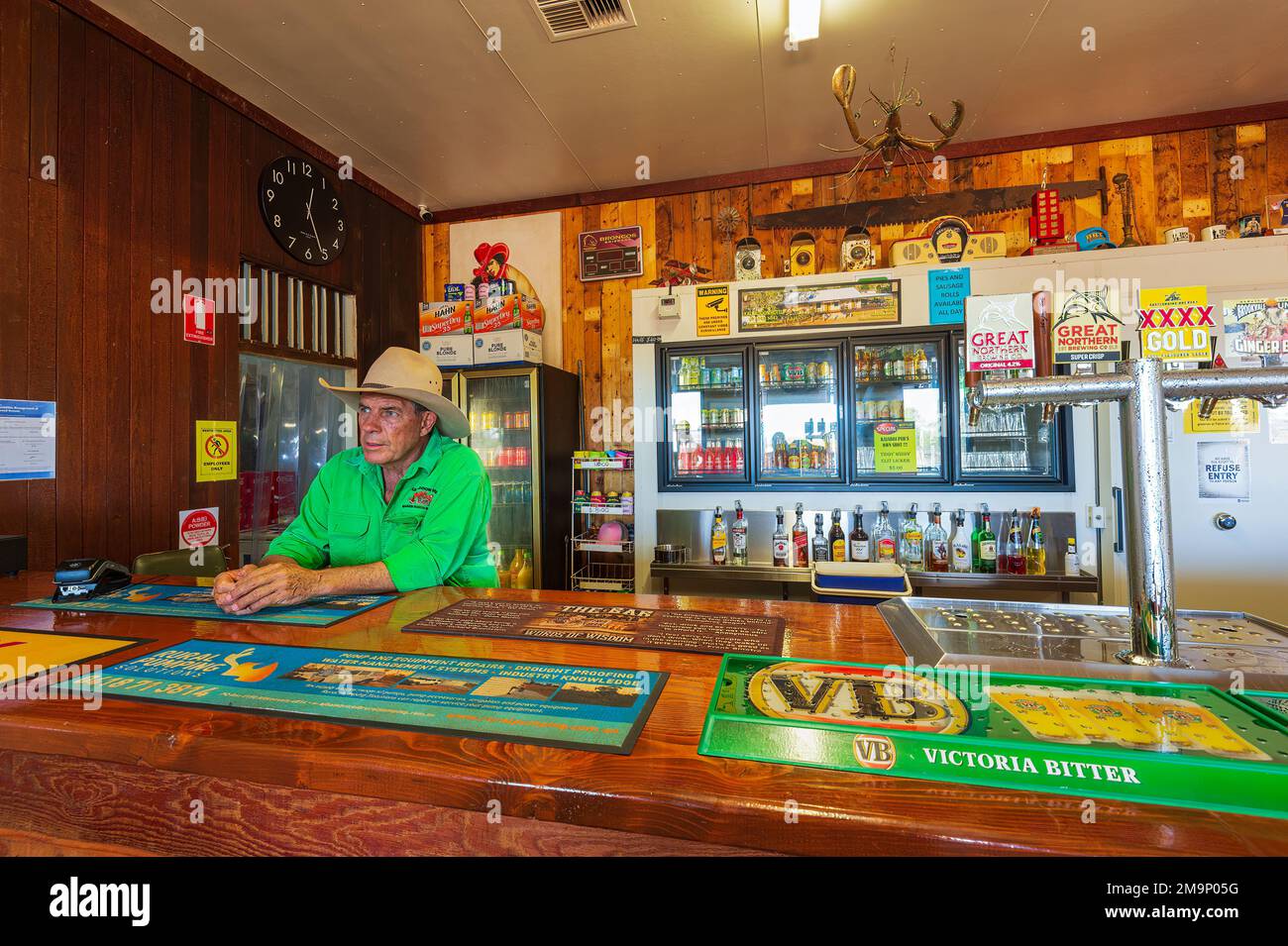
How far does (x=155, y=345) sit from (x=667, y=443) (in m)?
2.76

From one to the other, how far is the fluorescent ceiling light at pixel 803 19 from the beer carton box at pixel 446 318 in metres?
2.63

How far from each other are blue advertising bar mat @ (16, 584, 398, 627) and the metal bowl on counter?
2.36m

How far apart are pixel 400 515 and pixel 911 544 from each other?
9.44ft

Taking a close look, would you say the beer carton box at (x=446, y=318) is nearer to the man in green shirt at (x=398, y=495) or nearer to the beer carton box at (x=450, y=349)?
the beer carton box at (x=450, y=349)

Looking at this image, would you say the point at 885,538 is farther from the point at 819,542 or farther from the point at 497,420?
the point at 497,420

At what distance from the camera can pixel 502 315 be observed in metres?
4.38

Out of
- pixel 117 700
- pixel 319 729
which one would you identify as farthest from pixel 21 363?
pixel 319 729

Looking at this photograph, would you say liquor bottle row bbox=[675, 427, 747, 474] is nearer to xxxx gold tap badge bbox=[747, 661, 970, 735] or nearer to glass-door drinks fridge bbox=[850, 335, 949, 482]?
glass-door drinks fridge bbox=[850, 335, 949, 482]

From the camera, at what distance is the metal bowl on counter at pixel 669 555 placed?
12.6ft

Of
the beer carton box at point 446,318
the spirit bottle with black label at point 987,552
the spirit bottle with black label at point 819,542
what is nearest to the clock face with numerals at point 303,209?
the beer carton box at point 446,318

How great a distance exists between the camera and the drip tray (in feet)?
3.06

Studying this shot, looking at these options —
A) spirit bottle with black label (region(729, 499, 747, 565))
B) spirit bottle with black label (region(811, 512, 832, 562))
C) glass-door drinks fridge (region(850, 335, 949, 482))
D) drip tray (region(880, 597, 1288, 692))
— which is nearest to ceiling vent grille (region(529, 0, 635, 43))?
glass-door drinks fridge (region(850, 335, 949, 482))

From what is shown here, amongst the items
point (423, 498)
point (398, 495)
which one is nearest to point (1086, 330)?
point (423, 498)
